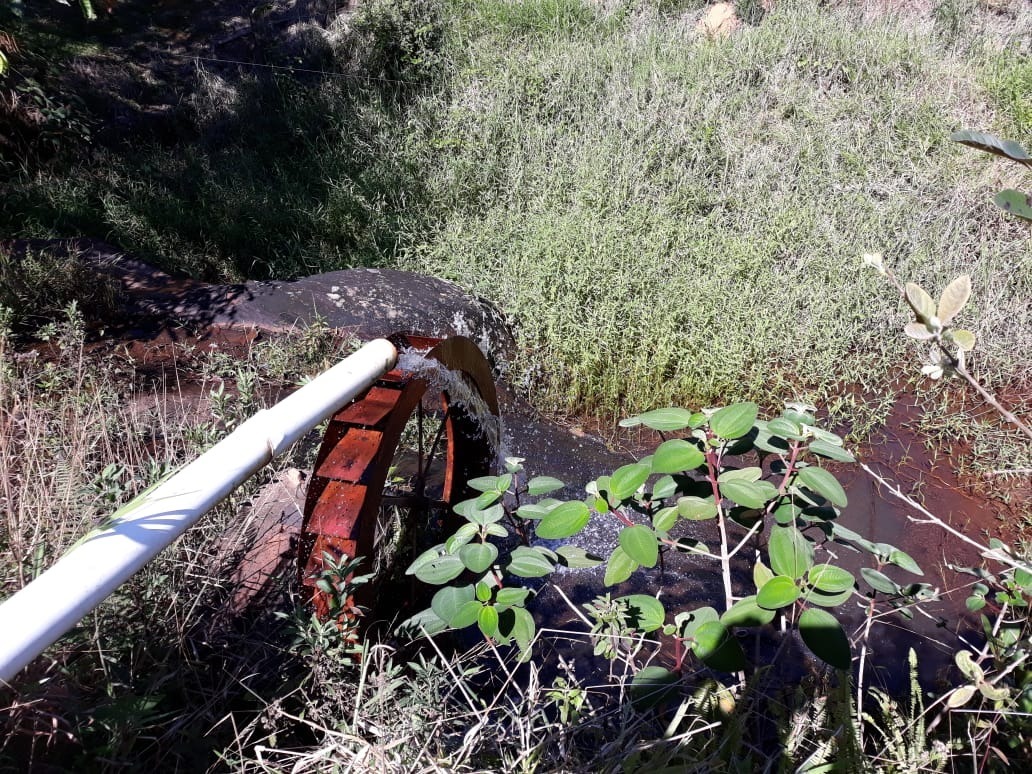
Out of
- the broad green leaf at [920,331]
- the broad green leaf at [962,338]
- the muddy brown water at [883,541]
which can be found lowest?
the muddy brown water at [883,541]

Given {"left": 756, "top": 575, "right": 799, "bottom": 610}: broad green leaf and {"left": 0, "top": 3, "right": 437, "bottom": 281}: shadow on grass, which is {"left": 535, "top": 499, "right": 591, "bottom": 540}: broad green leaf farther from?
{"left": 0, "top": 3, "right": 437, "bottom": 281}: shadow on grass

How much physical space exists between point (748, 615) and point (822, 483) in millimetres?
288

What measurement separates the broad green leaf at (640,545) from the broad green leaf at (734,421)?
0.23 meters

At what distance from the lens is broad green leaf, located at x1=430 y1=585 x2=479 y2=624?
1.28 meters

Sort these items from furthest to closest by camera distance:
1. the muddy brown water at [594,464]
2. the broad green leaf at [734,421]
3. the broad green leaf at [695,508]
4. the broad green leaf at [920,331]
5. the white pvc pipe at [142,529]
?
the muddy brown water at [594,464]
the broad green leaf at [695,508]
the broad green leaf at [734,421]
the broad green leaf at [920,331]
the white pvc pipe at [142,529]

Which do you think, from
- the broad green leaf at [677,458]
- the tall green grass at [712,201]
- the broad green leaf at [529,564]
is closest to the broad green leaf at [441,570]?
the broad green leaf at [529,564]

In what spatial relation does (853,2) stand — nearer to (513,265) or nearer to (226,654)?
(513,265)

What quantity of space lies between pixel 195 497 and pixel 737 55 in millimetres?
7350


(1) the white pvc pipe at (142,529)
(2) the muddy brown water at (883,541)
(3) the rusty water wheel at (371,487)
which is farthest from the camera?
(2) the muddy brown water at (883,541)

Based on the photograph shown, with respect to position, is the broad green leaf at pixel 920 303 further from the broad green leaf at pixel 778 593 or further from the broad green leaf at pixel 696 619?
the broad green leaf at pixel 696 619

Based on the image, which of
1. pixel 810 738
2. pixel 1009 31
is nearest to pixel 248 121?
pixel 810 738

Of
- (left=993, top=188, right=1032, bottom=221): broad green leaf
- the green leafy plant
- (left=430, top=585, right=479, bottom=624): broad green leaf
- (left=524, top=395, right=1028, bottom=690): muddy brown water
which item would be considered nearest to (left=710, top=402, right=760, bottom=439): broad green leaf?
the green leafy plant

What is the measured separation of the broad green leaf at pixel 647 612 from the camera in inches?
53.4

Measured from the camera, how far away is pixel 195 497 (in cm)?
105
